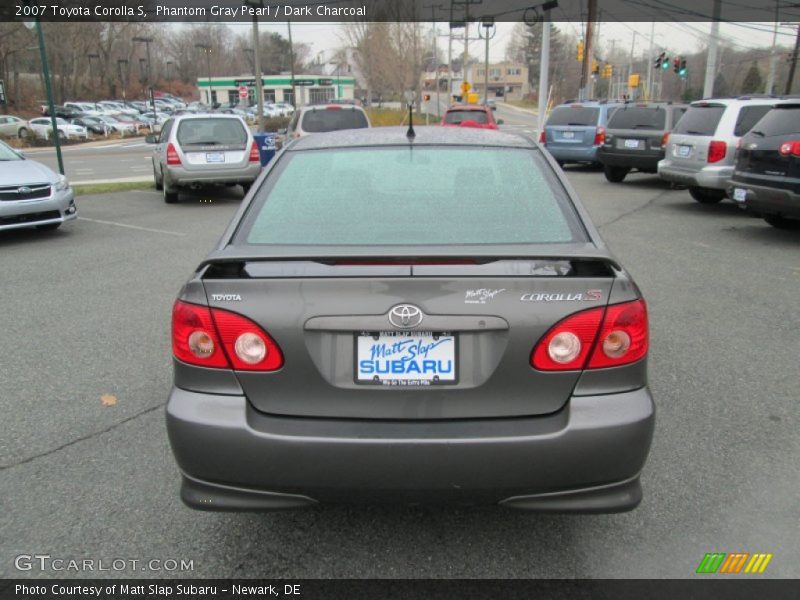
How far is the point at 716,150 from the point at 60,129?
4350 cm

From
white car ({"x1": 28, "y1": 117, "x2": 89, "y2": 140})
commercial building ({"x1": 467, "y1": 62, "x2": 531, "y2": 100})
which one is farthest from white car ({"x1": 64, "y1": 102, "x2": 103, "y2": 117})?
commercial building ({"x1": 467, "y1": 62, "x2": 531, "y2": 100})

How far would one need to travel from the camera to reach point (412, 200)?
297 centimetres

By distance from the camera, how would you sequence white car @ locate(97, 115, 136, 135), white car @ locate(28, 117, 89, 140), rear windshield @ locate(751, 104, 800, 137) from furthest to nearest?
white car @ locate(97, 115, 136, 135)
white car @ locate(28, 117, 89, 140)
rear windshield @ locate(751, 104, 800, 137)

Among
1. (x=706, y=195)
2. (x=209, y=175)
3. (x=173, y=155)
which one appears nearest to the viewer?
(x=706, y=195)

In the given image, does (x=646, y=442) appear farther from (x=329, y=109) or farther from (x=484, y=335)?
(x=329, y=109)

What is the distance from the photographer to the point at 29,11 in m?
14.2

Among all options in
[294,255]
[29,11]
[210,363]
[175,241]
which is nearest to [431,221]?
[294,255]

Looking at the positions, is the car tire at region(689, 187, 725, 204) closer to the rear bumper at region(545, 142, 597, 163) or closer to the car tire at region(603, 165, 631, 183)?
the car tire at region(603, 165, 631, 183)

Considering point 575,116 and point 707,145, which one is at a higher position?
point 575,116

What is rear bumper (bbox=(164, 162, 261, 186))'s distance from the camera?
41.5ft

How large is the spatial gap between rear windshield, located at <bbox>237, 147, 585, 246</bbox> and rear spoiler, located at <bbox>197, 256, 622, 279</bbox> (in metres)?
0.25

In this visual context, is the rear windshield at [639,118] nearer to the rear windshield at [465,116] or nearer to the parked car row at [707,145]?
the parked car row at [707,145]

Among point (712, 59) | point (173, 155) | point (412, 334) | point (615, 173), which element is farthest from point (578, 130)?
point (412, 334)

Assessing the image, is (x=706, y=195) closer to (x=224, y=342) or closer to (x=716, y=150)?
(x=716, y=150)
